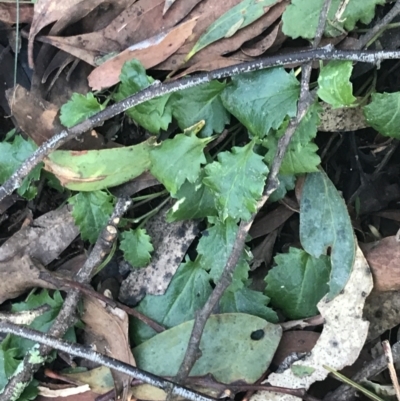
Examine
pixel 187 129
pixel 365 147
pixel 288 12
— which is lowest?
pixel 365 147

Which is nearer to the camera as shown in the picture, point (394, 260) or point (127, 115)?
point (394, 260)

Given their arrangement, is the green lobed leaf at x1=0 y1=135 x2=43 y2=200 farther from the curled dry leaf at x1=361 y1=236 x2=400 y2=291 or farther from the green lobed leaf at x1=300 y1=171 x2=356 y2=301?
the curled dry leaf at x1=361 y1=236 x2=400 y2=291

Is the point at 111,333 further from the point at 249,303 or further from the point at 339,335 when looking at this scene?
the point at 339,335

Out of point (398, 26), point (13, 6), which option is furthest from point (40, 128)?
point (398, 26)

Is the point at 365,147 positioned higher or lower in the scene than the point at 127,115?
lower

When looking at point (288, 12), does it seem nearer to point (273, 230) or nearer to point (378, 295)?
point (273, 230)

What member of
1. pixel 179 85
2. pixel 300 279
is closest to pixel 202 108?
pixel 179 85
